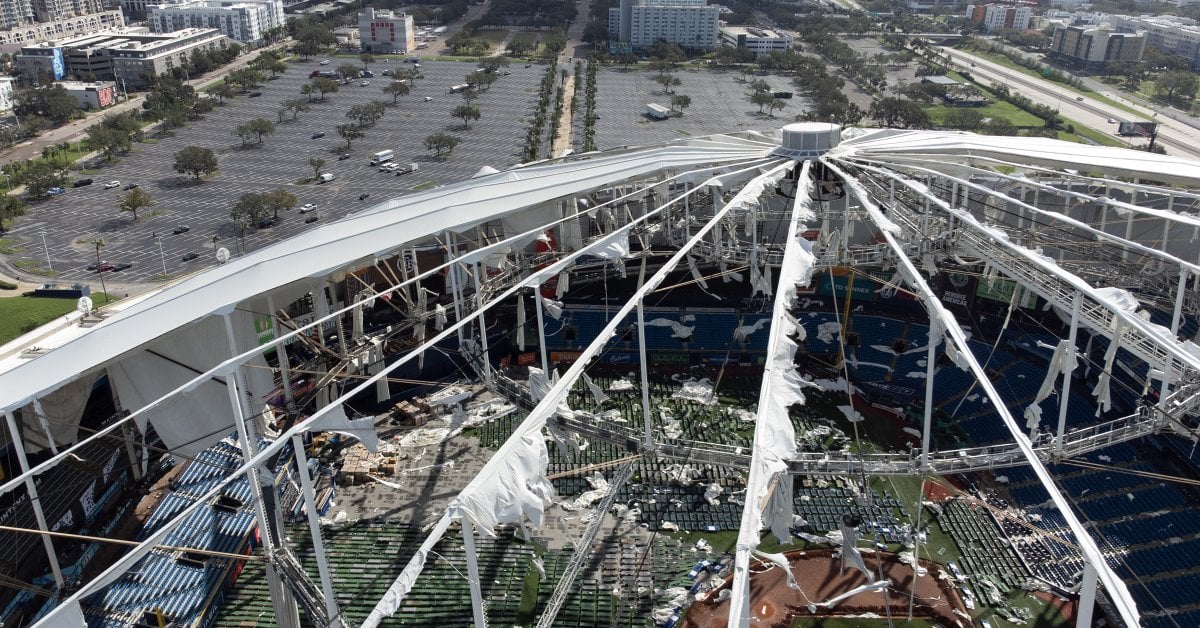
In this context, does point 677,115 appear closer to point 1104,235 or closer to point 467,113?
point 467,113

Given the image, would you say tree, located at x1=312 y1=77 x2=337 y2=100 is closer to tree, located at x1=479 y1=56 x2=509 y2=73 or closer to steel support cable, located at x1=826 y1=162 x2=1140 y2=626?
tree, located at x1=479 y1=56 x2=509 y2=73

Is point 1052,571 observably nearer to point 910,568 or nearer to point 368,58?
point 910,568

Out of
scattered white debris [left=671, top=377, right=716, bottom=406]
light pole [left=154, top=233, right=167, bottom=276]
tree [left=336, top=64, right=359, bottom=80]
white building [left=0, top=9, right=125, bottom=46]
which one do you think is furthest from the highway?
white building [left=0, top=9, right=125, bottom=46]

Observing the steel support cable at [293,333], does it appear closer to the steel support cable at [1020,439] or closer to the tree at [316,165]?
the steel support cable at [1020,439]

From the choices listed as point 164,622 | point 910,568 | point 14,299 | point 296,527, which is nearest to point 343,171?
point 14,299

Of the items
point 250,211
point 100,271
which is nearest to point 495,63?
point 250,211

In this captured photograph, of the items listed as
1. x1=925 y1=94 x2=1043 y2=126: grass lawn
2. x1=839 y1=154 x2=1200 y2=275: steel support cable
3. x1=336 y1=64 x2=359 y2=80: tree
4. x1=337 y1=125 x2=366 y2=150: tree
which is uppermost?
x1=839 y1=154 x2=1200 y2=275: steel support cable
